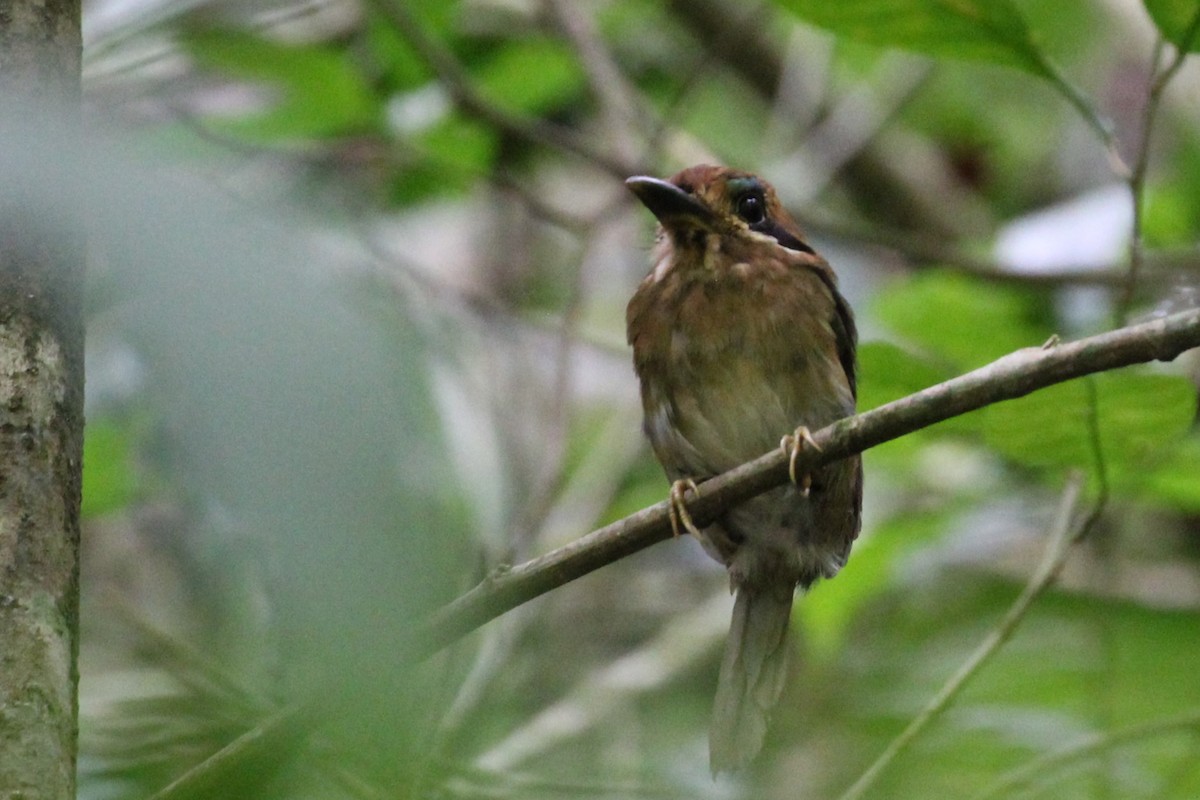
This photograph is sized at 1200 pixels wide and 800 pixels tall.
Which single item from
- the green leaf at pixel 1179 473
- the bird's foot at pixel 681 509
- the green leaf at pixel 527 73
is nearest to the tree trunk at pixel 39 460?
the bird's foot at pixel 681 509

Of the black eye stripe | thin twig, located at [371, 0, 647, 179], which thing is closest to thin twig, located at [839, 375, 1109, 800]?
the black eye stripe

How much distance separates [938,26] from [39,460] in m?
1.43

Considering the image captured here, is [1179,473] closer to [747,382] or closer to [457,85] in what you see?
[747,382]

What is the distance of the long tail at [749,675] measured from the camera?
2361 mm

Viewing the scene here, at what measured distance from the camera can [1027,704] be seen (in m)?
3.61

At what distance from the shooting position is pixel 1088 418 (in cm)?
197

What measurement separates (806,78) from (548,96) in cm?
112

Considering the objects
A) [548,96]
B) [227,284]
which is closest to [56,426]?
[227,284]

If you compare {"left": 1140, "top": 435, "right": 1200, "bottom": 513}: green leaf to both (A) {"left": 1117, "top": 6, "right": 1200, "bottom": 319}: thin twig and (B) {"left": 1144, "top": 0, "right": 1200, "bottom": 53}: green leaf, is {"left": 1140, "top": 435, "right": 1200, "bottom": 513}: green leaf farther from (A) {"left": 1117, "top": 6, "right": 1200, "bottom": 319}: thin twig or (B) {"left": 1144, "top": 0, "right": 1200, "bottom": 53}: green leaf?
(B) {"left": 1144, "top": 0, "right": 1200, "bottom": 53}: green leaf

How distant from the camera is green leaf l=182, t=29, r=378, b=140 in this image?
9.66ft

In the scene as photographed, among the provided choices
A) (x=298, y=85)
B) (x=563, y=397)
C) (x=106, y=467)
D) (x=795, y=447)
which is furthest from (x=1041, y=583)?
(x=298, y=85)

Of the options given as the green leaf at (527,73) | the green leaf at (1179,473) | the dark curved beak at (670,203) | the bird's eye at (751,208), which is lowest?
the green leaf at (1179,473)

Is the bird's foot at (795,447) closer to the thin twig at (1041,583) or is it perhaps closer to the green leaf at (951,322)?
the thin twig at (1041,583)

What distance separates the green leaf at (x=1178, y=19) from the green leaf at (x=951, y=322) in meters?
1.03
